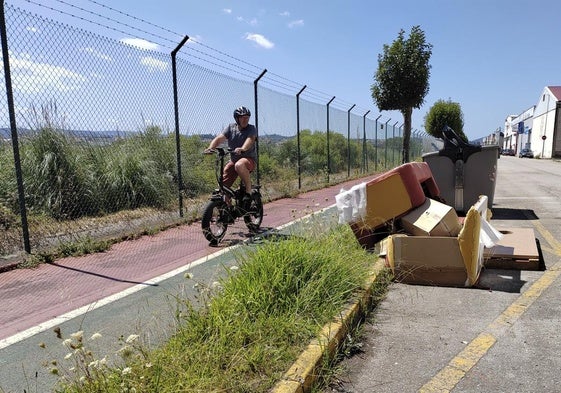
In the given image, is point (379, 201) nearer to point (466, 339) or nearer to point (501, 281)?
point (501, 281)

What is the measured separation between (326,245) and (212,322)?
1754mm

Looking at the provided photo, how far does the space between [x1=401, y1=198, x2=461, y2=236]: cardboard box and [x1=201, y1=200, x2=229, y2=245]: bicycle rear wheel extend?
253cm

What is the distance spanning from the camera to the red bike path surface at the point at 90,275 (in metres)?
4.03

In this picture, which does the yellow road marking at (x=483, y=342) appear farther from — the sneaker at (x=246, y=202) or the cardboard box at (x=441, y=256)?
the sneaker at (x=246, y=202)

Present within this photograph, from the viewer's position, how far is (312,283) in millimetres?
3619

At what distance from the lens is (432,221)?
16.1 ft

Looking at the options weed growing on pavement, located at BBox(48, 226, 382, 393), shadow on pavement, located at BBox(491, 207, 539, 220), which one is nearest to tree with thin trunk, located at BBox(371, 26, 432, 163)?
shadow on pavement, located at BBox(491, 207, 539, 220)

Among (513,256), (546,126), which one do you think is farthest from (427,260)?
(546,126)

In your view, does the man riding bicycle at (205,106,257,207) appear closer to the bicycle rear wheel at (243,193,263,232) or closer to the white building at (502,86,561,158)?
the bicycle rear wheel at (243,193,263,232)

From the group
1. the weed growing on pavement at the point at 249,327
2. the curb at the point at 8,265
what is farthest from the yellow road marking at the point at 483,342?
the curb at the point at 8,265

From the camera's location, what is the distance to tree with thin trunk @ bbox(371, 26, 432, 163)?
699 inches

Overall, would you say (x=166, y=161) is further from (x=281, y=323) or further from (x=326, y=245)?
(x=281, y=323)

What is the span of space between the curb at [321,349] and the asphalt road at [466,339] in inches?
5.3

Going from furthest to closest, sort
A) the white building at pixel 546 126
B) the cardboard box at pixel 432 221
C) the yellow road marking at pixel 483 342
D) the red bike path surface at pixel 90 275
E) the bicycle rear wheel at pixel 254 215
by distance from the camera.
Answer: the white building at pixel 546 126
the bicycle rear wheel at pixel 254 215
the cardboard box at pixel 432 221
the red bike path surface at pixel 90 275
the yellow road marking at pixel 483 342
